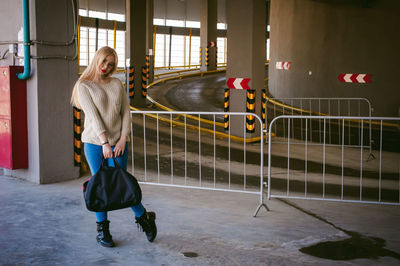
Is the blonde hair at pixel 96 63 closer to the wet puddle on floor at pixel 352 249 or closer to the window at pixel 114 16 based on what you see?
the wet puddle on floor at pixel 352 249

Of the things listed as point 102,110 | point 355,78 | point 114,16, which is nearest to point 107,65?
point 102,110

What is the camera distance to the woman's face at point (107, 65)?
184 inches

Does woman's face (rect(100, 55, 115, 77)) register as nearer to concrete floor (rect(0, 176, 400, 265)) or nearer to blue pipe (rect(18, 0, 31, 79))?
concrete floor (rect(0, 176, 400, 265))

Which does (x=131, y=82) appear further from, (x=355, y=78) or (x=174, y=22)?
(x=174, y=22)

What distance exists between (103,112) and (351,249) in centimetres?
286

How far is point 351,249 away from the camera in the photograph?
15.9 ft

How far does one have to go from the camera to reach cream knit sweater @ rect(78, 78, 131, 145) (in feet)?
15.2

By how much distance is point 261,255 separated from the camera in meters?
4.66

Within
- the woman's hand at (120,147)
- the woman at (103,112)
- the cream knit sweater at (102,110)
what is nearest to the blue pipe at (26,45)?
the woman at (103,112)

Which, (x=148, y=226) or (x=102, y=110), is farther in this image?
(x=148, y=226)

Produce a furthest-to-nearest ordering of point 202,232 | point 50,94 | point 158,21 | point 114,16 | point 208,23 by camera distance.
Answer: point 158,21, point 114,16, point 208,23, point 50,94, point 202,232

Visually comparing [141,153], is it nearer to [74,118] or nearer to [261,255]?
[74,118]

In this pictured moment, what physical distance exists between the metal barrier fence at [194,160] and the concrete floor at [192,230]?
19.2 inches

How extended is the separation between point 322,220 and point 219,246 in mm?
1645
